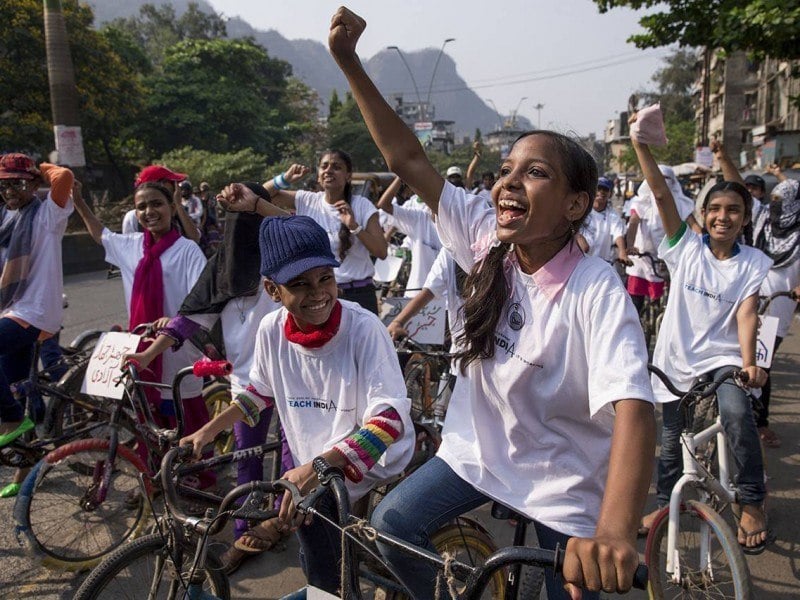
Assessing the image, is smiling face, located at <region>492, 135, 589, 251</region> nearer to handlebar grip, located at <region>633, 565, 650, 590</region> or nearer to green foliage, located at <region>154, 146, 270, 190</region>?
handlebar grip, located at <region>633, 565, 650, 590</region>

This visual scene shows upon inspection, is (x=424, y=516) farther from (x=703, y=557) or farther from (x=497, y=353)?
(x=703, y=557)

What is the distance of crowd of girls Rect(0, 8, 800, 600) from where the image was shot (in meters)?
1.63

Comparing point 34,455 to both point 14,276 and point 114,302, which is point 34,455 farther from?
point 114,302

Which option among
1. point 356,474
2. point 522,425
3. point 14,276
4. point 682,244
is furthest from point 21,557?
point 682,244

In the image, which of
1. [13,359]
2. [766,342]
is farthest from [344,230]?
[766,342]

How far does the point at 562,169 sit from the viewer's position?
176 centimetres

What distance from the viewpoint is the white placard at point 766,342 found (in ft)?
11.8

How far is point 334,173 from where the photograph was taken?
4.71 m

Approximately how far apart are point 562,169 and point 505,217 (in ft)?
0.66

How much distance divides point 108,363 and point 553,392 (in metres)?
2.56

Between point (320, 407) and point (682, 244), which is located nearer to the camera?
point (320, 407)

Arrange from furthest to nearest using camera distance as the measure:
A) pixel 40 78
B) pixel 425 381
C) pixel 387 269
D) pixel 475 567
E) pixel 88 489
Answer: pixel 40 78, pixel 387 269, pixel 425 381, pixel 88 489, pixel 475 567

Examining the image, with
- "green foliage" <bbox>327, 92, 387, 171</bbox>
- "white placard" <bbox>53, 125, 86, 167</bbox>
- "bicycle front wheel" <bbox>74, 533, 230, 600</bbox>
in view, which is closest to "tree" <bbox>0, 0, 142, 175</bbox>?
"white placard" <bbox>53, 125, 86, 167</bbox>

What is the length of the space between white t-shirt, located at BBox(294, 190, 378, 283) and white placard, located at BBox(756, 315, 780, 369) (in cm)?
269
